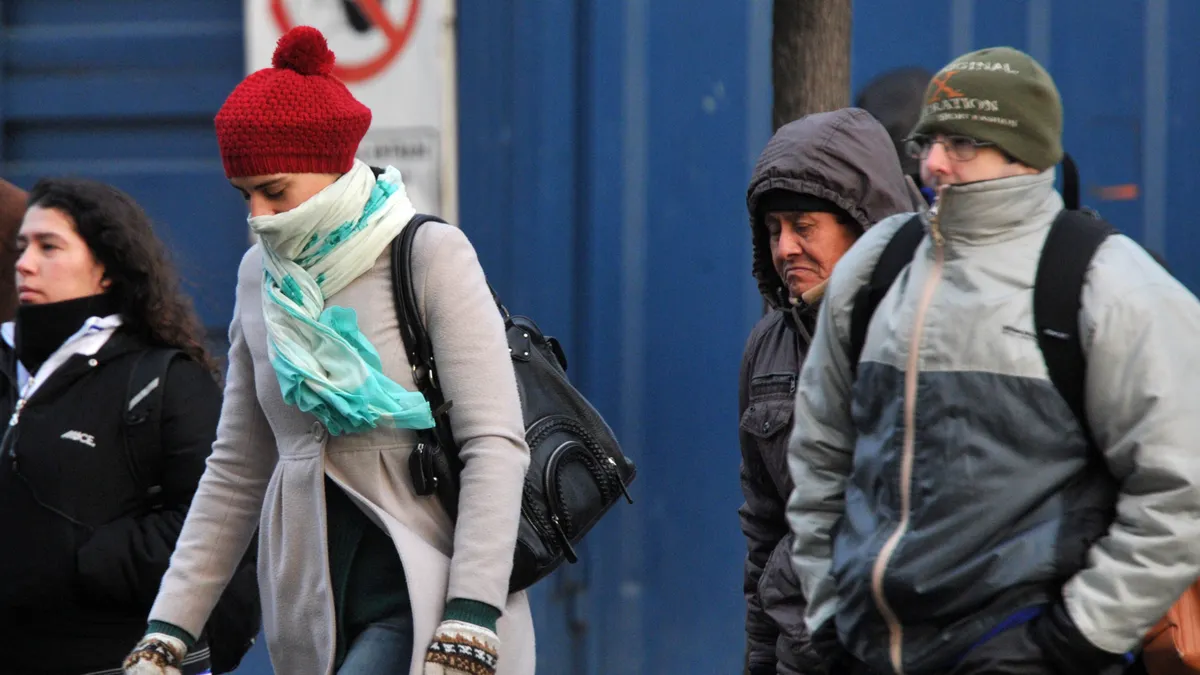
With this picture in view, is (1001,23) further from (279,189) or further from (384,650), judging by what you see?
(384,650)

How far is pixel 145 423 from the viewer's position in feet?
12.9

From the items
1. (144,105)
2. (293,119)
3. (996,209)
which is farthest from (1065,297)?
(144,105)

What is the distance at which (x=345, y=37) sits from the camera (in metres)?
5.83

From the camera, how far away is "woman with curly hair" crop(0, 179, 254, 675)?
12.6ft

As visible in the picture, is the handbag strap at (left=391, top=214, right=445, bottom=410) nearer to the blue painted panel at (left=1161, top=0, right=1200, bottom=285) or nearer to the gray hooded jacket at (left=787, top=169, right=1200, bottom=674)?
the gray hooded jacket at (left=787, top=169, right=1200, bottom=674)

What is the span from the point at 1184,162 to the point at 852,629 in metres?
3.48

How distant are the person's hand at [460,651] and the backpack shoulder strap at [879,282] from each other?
0.75m

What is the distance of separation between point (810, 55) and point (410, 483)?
Answer: 1.74 m

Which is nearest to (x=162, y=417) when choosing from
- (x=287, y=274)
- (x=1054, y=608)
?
(x=287, y=274)

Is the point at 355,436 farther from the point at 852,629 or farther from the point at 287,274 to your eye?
the point at 852,629

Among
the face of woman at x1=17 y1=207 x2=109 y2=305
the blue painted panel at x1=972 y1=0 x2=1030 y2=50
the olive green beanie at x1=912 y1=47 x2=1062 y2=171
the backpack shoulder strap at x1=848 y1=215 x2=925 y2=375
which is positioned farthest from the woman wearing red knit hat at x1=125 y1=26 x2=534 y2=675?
the blue painted panel at x1=972 y1=0 x2=1030 y2=50

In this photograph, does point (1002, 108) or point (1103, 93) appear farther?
point (1103, 93)

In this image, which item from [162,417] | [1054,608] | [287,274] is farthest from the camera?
[162,417]

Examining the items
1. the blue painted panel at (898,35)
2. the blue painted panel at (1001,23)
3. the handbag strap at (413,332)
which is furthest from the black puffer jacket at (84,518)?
the blue painted panel at (1001,23)
